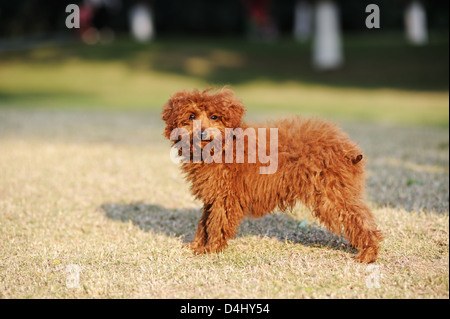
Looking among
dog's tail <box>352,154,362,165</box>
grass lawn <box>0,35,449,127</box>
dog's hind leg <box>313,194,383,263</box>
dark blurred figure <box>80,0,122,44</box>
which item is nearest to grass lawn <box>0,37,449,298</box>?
dog's hind leg <box>313,194,383,263</box>

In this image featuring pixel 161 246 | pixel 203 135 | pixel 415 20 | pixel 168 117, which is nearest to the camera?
pixel 203 135

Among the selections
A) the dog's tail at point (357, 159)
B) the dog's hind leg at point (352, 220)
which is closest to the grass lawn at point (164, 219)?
the dog's hind leg at point (352, 220)

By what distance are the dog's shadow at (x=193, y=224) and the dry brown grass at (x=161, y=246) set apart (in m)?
0.01

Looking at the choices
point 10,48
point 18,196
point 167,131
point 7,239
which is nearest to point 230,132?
point 167,131

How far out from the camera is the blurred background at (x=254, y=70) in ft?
56.3

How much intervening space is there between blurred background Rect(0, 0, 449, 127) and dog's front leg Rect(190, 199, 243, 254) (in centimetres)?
936

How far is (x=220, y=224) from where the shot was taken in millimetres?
4355

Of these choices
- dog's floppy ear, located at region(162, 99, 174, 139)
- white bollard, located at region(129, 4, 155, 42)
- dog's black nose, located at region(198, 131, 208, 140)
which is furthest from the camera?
white bollard, located at region(129, 4, 155, 42)

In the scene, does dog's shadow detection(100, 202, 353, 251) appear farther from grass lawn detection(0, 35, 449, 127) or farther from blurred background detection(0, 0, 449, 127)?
grass lawn detection(0, 35, 449, 127)

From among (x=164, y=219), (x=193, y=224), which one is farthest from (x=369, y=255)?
(x=164, y=219)

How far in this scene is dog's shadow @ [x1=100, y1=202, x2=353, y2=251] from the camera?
15.8ft

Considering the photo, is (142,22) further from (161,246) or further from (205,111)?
(205,111)

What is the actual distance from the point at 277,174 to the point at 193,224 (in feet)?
4.88
